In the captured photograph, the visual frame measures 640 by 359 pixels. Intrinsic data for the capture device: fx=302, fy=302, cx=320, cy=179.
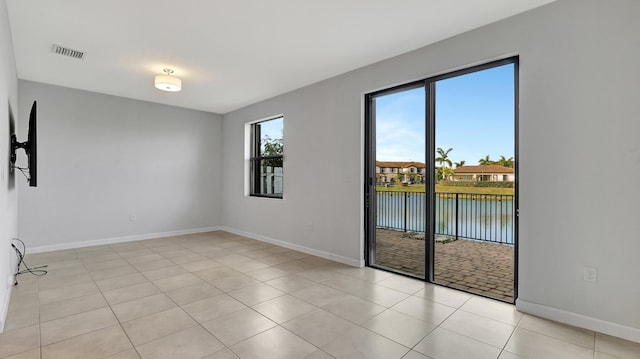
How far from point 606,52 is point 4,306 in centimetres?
509

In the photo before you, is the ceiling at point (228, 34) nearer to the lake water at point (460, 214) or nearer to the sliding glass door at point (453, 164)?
the sliding glass door at point (453, 164)

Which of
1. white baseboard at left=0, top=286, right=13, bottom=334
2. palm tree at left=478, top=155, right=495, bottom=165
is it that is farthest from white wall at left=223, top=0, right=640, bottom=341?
white baseboard at left=0, top=286, right=13, bottom=334

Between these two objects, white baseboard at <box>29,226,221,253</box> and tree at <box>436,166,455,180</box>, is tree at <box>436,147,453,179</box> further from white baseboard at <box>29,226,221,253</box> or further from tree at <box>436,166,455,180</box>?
white baseboard at <box>29,226,221,253</box>

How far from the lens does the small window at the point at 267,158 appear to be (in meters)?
5.52

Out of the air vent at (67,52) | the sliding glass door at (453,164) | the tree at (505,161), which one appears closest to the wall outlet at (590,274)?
the sliding glass door at (453,164)

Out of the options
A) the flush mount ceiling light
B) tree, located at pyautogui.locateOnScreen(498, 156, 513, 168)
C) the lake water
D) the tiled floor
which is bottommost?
the tiled floor

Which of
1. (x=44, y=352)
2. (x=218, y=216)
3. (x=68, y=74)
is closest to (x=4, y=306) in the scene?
(x=44, y=352)

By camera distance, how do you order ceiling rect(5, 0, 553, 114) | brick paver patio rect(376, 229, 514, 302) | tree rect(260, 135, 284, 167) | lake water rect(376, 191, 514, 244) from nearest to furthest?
ceiling rect(5, 0, 553, 114)
brick paver patio rect(376, 229, 514, 302)
lake water rect(376, 191, 514, 244)
tree rect(260, 135, 284, 167)

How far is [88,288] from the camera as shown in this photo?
10.2 ft

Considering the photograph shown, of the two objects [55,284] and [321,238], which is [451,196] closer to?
[321,238]

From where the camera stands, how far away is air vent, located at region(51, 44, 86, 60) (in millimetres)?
3367

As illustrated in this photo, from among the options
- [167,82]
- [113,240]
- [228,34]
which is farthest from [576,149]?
[113,240]

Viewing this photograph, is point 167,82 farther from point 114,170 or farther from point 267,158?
point 114,170

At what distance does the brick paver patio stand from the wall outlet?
2.24 ft
